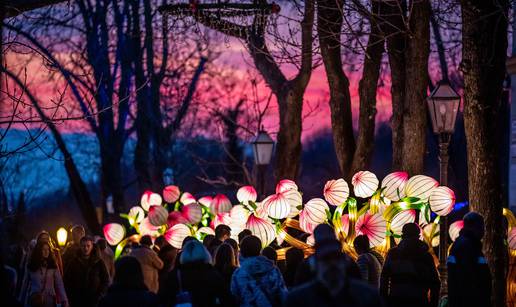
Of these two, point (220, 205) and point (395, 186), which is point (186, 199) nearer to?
point (220, 205)

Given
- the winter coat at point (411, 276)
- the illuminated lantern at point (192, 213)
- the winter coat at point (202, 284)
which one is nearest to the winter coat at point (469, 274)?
the winter coat at point (411, 276)

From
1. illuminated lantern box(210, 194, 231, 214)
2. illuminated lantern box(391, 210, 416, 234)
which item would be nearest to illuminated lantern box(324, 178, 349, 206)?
illuminated lantern box(391, 210, 416, 234)

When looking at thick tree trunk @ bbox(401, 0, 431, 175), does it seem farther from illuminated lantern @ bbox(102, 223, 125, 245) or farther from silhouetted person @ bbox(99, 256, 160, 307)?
silhouetted person @ bbox(99, 256, 160, 307)

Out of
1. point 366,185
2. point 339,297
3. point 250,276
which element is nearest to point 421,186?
point 366,185

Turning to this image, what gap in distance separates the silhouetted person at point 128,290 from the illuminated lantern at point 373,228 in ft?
24.6

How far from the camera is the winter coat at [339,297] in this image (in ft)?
23.0

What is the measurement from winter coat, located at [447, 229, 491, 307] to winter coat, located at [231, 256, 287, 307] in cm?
227

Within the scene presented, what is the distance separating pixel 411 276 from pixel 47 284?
5.31m

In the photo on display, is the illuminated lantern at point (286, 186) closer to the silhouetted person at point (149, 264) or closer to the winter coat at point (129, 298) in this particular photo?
the silhouetted person at point (149, 264)

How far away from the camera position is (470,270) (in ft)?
38.6

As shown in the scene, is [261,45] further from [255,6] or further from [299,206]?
[299,206]

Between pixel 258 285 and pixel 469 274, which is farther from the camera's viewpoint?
pixel 469 274

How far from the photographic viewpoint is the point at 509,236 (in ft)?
53.4

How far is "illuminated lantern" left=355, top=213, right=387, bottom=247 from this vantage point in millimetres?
16109
